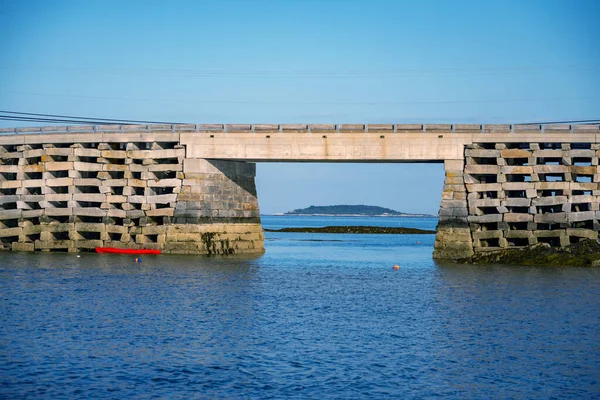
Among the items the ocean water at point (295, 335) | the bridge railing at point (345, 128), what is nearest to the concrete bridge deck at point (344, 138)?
the bridge railing at point (345, 128)

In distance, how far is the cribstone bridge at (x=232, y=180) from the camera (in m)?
57.1

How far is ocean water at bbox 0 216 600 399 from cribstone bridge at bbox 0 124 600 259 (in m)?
7.26

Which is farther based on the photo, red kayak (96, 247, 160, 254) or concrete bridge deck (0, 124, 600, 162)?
red kayak (96, 247, 160, 254)

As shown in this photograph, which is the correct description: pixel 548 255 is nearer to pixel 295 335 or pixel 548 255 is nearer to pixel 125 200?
pixel 295 335

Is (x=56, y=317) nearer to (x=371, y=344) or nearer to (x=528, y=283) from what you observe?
(x=371, y=344)

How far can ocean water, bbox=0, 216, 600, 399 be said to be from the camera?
22047mm

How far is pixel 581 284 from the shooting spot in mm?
44844

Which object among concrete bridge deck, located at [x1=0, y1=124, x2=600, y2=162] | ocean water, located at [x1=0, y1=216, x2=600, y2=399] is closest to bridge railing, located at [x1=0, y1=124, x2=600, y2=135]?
concrete bridge deck, located at [x1=0, y1=124, x2=600, y2=162]

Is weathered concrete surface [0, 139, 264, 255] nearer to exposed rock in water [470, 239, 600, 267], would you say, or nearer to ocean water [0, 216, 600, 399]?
ocean water [0, 216, 600, 399]

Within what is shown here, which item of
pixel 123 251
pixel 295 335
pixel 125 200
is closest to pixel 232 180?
pixel 125 200

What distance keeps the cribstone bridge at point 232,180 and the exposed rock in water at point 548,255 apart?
664 mm

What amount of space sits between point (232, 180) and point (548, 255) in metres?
25.4

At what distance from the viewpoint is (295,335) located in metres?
29.4

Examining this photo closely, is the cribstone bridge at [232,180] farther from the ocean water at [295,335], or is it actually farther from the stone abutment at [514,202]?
the ocean water at [295,335]
